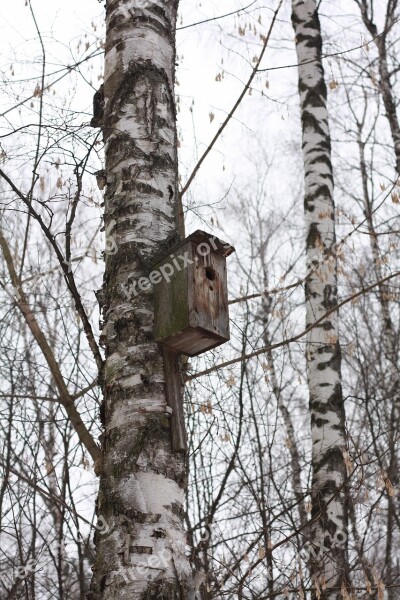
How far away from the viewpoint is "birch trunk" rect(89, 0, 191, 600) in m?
1.83

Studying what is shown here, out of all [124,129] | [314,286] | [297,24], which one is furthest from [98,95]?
[297,24]

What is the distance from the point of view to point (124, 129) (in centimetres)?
249

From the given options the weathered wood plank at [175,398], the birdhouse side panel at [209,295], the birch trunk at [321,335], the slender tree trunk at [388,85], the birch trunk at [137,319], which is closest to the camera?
the birch trunk at [137,319]

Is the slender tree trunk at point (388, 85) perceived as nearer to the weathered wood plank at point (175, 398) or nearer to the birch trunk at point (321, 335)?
the birch trunk at point (321, 335)

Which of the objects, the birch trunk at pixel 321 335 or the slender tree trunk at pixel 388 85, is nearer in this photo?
the birch trunk at pixel 321 335

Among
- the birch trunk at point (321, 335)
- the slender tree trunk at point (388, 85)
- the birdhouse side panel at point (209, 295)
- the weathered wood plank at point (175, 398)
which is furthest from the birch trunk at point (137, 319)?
the slender tree trunk at point (388, 85)

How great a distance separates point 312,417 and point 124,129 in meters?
2.84

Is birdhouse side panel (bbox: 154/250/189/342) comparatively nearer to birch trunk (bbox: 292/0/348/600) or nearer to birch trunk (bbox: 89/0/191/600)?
birch trunk (bbox: 89/0/191/600)

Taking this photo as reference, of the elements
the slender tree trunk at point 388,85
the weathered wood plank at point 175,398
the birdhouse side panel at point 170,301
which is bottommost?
the weathered wood plank at point 175,398

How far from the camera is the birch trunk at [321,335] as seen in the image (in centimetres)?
403

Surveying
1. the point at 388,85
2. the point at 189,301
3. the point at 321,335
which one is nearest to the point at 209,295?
the point at 189,301

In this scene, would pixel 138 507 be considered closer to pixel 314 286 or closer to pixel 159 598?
pixel 159 598

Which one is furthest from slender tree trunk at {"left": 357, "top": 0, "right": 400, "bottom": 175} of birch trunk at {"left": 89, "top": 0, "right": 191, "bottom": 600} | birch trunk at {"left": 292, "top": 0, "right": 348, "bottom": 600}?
birch trunk at {"left": 89, "top": 0, "right": 191, "bottom": 600}

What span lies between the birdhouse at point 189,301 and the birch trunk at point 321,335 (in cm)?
136
